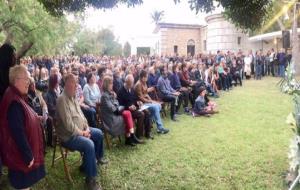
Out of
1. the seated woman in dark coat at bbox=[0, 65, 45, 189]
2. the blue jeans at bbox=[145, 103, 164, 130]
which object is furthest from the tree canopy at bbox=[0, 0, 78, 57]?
the seated woman in dark coat at bbox=[0, 65, 45, 189]

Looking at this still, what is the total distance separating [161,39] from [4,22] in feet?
85.3

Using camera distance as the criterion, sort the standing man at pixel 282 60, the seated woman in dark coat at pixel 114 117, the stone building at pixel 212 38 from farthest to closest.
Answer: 1. the stone building at pixel 212 38
2. the standing man at pixel 282 60
3. the seated woman in dark coat at pixel 114 117

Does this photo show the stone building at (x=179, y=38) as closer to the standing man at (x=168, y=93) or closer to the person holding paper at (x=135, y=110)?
the standing man at (x=168, y=93)

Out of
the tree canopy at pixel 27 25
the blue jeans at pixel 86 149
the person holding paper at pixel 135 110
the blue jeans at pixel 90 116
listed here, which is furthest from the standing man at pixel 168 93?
the tree canopy at pixel 27 25

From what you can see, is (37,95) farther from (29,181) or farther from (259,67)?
(259,67)

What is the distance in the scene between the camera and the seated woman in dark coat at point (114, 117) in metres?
7.58

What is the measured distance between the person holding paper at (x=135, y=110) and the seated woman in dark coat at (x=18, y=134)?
4.20 metres

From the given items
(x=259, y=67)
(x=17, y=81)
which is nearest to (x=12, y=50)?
(x=17, y=81)

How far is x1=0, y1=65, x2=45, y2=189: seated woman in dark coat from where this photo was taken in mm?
4105

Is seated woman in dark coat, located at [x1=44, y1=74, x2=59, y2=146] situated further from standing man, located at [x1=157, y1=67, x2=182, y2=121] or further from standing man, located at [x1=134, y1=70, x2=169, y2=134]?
standing man, located at [x1=157, y1=67, x2=182, y2=121]

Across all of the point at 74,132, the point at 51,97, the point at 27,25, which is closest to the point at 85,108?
the point at 51,97

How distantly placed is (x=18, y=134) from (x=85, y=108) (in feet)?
13.0

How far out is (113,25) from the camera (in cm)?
6644

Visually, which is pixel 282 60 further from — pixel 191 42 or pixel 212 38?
pixel 191 42
